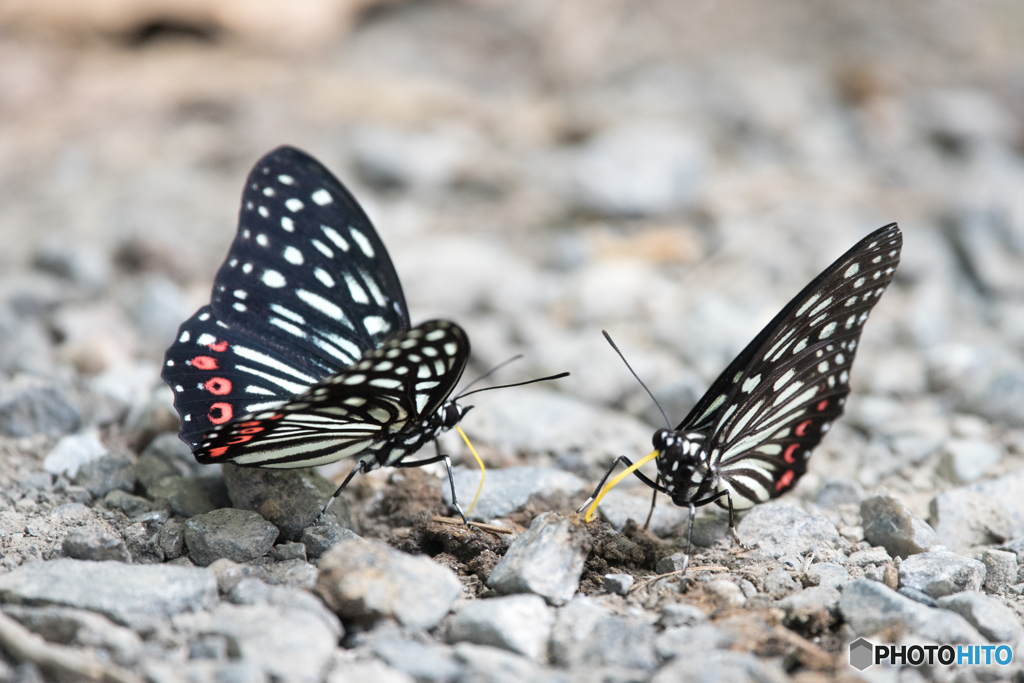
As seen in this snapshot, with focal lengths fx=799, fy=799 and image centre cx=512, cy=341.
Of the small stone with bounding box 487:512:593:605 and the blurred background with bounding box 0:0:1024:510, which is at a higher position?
the blurred background with bounding box 0:0:1024:510

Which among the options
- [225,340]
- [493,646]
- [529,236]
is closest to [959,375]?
[529,236]

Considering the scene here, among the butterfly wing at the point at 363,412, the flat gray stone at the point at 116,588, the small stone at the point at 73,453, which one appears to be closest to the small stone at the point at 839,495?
the butterfly wing at the point at 363,412

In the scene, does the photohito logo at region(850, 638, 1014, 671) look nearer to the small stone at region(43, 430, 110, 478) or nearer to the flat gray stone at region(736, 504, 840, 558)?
the flat gray stone at region(736, 504, 840, 558)

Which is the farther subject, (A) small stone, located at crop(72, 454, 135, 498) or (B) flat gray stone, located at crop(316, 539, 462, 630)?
(A) small stone, located at crop(72, 454, 135, 498)

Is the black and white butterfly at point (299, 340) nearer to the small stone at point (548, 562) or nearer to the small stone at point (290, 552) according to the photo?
the small stone at point (290, 552)

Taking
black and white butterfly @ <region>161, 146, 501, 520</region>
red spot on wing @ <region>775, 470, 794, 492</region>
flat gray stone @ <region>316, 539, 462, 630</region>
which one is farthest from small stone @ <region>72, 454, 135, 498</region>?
red spot on wing @ <region>775, 470, 794, 492</region>

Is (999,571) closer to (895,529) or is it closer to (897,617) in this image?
(895,529)
